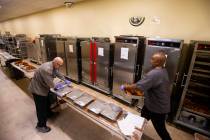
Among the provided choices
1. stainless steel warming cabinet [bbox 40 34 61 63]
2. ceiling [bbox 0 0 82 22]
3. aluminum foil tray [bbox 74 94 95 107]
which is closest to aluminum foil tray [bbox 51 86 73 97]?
aluminum foil tray [bbox 74 94 95 107]

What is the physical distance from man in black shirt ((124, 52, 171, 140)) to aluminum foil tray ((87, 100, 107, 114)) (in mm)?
507

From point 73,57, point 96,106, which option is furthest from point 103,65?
point 96,106

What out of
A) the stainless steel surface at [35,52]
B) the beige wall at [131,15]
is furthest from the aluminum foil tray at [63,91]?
the stainless steel surface at [35,52]

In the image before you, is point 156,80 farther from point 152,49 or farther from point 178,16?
point 178,16

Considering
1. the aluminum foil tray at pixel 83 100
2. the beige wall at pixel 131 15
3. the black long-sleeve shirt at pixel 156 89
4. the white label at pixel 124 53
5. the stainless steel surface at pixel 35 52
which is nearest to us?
the black long-sleeve shirt at pixel 156 89

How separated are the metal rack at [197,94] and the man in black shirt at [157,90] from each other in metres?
0.89

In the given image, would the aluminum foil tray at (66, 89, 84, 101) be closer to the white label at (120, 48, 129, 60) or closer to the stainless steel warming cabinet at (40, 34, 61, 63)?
the white label at (120, 48, 129, 60)

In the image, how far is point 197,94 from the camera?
2365 mm

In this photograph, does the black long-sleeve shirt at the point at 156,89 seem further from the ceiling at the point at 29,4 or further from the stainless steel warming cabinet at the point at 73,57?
the ceiling at the point at 29,4

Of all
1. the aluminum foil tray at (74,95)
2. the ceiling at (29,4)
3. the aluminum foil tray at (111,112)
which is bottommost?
the aluminum foil tray at (111,112)

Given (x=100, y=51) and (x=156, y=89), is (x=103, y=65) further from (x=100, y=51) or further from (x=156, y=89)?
(x=156, y=89)

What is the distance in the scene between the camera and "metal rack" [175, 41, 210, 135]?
2.16 metres

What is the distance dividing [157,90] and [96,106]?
97cm

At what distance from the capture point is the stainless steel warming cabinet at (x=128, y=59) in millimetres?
2895
